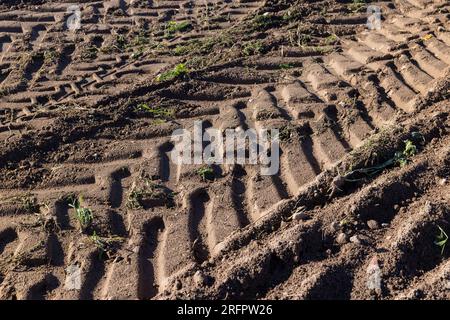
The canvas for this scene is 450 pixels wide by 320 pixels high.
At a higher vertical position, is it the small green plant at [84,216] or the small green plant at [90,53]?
the small green plant at [90,53]

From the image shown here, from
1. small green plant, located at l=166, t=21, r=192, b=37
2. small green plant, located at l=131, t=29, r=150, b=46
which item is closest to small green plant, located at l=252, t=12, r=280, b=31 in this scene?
small green plant, located at l=166, t=21, r=192, b=37

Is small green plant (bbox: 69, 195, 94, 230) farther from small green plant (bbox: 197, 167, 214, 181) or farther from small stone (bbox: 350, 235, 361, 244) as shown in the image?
small stone (bbox: 350, 235, 361, 244)

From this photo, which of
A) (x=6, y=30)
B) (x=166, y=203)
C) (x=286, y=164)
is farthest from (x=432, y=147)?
(x=6, y=30)

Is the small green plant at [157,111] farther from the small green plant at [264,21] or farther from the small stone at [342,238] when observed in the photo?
the small stone at [342,238]

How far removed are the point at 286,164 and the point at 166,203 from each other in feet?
3.33

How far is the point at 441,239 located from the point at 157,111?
2731mm

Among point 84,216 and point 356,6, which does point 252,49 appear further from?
point 84,216

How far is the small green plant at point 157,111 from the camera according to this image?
16.5 feet

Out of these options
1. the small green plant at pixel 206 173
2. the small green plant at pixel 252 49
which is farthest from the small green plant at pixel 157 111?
the small green plant at pixel 252 49

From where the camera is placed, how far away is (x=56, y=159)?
459cm

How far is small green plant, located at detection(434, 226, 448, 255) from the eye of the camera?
3.47 meters

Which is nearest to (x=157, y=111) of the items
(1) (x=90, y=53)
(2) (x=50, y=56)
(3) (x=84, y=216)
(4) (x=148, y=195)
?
(4) (x=148, y=195)

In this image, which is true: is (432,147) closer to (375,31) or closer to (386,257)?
(386,257)

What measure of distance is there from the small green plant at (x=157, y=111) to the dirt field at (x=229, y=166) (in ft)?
0.07
